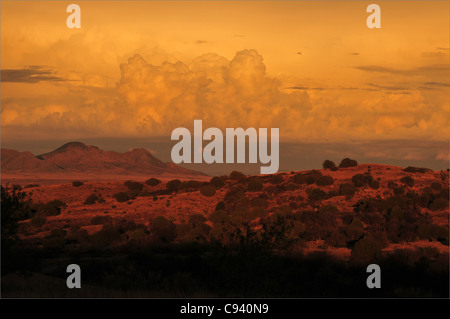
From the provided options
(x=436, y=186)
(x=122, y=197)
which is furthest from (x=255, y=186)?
(x=436, y=186)

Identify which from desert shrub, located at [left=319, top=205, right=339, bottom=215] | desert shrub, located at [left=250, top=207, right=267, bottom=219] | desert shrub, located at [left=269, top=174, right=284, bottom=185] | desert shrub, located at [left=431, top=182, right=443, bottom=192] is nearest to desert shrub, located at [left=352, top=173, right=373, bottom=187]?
desert shrub, located at [left=431, top=182, right=443, bottom=192]

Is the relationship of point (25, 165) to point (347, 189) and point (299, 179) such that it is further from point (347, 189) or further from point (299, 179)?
point (347, 189)

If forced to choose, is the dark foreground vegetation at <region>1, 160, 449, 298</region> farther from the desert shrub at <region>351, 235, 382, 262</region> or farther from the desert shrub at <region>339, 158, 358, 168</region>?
the desert shrub at <region>339, 158, 358, 168</region>

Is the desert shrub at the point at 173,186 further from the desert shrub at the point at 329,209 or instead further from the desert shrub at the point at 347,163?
the desert shrub at the point at 329,209

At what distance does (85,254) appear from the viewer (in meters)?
54.4

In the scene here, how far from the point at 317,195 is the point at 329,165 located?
17374 mm

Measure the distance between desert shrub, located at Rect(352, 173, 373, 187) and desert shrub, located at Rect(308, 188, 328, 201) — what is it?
5410 mm

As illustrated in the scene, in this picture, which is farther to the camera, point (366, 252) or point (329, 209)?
point (329, 209)

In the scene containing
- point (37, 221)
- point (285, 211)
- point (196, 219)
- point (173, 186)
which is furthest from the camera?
point (173, 186)

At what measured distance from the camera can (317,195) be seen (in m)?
84.2

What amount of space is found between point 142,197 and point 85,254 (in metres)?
40.1

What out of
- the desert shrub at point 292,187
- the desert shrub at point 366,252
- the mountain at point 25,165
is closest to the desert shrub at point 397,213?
the desert shrub at point 366,252

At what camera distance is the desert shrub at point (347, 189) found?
83.8m
